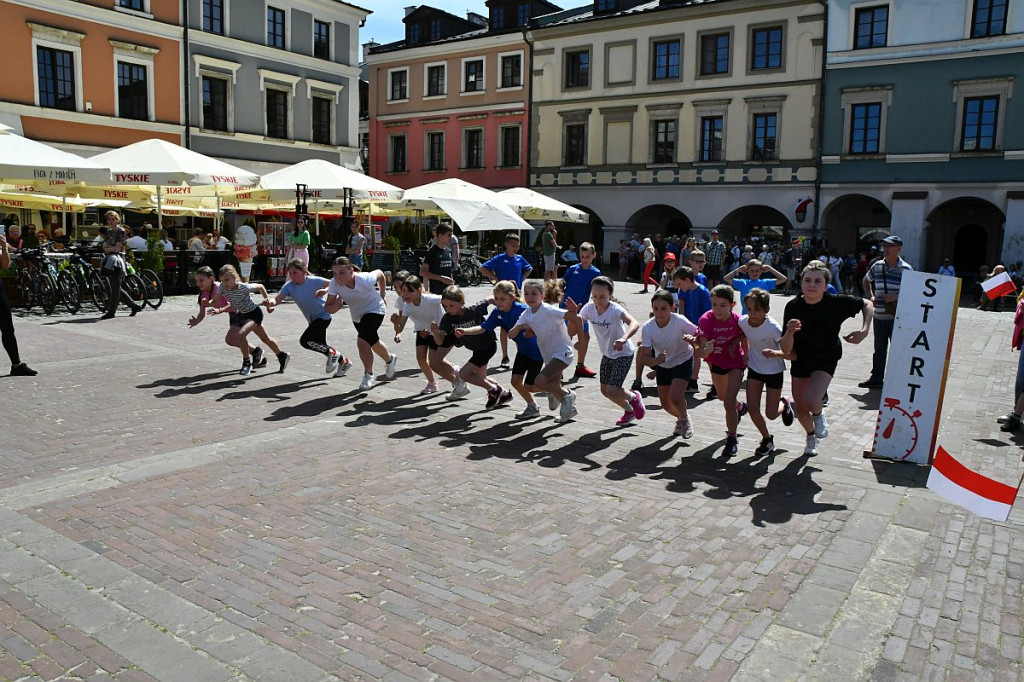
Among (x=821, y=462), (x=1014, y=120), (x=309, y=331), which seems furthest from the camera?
(x=1014, y=120)

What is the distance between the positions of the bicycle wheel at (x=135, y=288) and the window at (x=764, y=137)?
25.0 metres

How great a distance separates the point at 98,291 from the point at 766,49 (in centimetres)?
2684

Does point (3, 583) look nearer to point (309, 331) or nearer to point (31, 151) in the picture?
point (309, 331)

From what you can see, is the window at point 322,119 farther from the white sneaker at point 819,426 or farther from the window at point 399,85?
the white sneaker at point 819,426

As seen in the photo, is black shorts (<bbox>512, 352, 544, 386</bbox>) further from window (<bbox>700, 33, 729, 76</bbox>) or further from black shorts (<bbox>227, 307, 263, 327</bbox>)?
window (<bbox>700, 33, 729, 76</bbox>)

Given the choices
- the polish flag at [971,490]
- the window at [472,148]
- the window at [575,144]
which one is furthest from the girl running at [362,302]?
the window at [472,148]

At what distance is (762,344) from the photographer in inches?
279

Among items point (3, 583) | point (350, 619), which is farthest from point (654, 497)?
point (3, 583)


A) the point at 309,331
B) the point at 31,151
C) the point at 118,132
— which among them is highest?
the point at 118,132

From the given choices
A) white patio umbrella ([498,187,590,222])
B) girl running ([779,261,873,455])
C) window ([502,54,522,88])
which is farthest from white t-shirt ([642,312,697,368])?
window ([502,54,522,88])

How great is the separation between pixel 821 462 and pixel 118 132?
96.3 ft

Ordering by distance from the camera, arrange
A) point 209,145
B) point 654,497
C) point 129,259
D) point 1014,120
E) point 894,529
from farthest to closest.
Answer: point 209,145
point 1014,120
point 129,259
point 654,497
point 894,529

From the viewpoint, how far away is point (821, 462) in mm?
7059

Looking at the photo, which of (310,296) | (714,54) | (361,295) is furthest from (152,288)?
(714,54)
